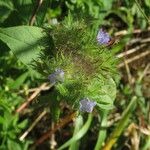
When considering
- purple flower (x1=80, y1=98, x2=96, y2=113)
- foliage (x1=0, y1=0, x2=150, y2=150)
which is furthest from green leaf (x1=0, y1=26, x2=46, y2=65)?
purple flower (x1=80, y1=98, x2=96, y2=113)

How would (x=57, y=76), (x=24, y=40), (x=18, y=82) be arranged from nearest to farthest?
(x=57, y=76), (x=24, y=40), (x=18, y=82)

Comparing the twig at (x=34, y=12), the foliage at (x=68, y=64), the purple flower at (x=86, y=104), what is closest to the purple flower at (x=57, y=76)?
the foliage at (x=68, y=64)

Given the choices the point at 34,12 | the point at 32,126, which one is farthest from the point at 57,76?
the point at 32,126

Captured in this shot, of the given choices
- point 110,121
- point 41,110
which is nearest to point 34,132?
point 41,110

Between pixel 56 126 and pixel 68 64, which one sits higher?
pixel 68 64

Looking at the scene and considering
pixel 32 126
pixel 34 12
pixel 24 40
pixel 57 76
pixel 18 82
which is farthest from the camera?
pixel 32 126

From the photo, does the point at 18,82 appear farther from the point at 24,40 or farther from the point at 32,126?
the point at 24,40

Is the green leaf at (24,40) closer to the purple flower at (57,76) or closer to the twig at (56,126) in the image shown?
the purple flower at (57,76)

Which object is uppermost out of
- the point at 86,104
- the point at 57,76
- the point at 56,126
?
the point at 57,76

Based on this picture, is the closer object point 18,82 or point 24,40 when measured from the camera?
point 24,40

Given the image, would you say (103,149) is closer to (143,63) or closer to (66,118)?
(66,118)
